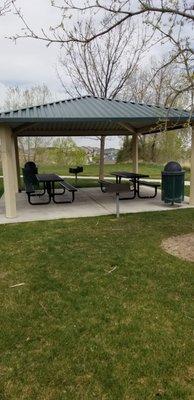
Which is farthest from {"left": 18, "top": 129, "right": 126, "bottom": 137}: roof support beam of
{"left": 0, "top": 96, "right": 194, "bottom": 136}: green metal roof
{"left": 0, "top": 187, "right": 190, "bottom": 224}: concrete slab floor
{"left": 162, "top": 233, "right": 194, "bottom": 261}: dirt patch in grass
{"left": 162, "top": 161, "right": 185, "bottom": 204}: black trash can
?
{"left": 162, "top": 233, "right": 194, "bottom": 261}: dirt patch in grass

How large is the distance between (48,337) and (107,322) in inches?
25.9

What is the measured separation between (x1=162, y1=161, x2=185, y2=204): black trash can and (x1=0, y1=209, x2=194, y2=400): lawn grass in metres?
3.48

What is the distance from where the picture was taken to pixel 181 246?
20.8 ft

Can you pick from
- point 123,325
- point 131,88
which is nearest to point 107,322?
point 123,325

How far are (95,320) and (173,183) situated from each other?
667 centimetres

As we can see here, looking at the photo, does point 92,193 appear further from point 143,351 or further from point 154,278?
point 143,351

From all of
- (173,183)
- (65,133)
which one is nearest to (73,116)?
(173,183)

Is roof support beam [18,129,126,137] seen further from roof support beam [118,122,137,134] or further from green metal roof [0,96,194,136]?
green metal roof [0,96,194,136]

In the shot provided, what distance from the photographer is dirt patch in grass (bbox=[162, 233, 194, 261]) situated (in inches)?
232

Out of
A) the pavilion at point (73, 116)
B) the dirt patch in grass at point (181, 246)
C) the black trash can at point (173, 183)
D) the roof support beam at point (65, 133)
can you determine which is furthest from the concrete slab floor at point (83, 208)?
the roof support beam at point (65, 133)

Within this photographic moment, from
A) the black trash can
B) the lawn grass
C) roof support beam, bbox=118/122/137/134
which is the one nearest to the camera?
the lawn grass

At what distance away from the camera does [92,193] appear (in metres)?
13.5

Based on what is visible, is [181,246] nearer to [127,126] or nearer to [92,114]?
[92,114]

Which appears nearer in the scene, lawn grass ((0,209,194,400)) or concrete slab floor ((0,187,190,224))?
lawn grass ((0,209,194,400))
